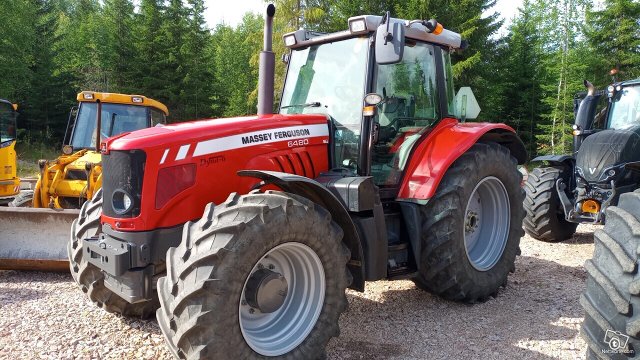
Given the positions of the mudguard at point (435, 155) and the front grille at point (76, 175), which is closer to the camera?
the mudguard at point (435, 155)

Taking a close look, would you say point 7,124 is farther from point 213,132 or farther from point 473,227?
point 473,227

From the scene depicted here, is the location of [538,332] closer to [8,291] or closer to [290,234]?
[290,234]

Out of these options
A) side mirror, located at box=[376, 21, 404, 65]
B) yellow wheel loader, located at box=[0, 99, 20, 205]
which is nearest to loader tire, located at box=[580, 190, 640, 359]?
side mirror, located at box=[376, 21, 404, 65]

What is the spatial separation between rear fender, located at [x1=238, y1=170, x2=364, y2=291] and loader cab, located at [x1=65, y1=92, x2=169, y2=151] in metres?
5.34

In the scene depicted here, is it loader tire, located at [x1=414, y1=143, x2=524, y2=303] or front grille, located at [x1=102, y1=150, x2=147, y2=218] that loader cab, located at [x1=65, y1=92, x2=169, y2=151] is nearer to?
front grille, located at [x1=102, y1=150, x2=147, y2=218]

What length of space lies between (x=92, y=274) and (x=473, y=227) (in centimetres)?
342

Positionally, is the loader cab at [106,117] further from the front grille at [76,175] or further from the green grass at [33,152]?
the green grass at [33,152]

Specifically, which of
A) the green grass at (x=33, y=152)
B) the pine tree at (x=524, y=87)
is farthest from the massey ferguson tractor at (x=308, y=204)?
the pine tree at (x=524, y=87)

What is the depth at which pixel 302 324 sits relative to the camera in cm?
341

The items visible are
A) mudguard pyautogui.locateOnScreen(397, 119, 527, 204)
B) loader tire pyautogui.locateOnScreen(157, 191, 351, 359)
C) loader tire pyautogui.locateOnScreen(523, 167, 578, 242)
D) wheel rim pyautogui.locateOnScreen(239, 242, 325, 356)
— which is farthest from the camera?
loader tire pyautogui.locateOnScreen(523, 167, 578, 242)

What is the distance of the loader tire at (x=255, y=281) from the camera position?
279 cm

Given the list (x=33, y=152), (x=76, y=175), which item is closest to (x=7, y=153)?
(x=76, y=175)

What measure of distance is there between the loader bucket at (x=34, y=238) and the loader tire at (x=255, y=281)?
3247mm

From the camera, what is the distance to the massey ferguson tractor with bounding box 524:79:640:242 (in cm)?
658
